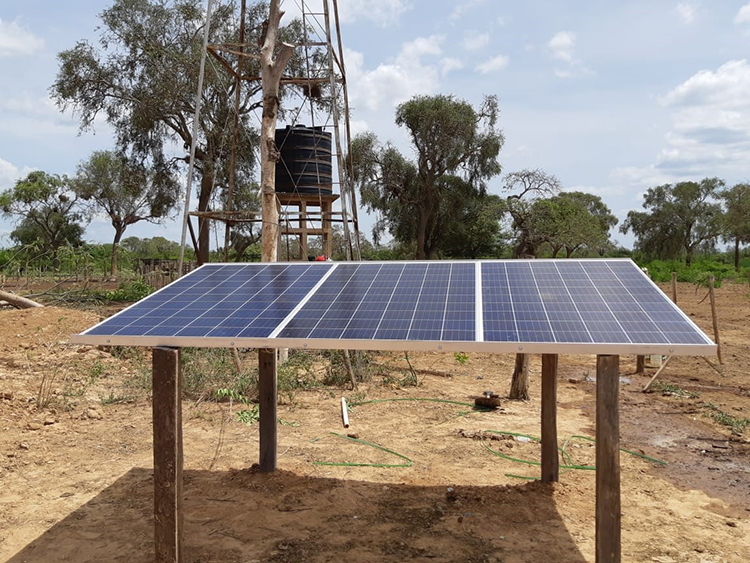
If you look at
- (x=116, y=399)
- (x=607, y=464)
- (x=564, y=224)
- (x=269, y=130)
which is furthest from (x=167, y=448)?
(x=564, y=224)

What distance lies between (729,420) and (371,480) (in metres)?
5.91

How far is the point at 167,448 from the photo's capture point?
15.6 ft

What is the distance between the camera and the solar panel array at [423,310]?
433cm

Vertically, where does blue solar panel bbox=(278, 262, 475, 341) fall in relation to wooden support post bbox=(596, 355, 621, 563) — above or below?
above

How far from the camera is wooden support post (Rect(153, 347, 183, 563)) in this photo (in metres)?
4.74

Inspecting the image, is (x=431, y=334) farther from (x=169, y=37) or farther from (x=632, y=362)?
(x=169, y=37)

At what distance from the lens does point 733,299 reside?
28328 millimetres

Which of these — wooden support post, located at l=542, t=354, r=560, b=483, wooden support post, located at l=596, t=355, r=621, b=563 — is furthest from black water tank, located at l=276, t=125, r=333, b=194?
wooden support post, located at l=596, t=355, r=621, b=563

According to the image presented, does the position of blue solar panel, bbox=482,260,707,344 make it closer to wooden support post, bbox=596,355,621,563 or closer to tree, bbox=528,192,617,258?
wooden support post, bbox=596,355,621,563

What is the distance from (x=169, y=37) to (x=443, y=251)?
73.6ft

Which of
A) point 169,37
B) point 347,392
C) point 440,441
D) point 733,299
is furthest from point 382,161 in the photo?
point 440,441

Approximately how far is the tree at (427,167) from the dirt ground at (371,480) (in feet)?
86.9

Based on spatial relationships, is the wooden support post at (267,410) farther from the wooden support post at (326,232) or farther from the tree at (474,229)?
the tree at (474,229)

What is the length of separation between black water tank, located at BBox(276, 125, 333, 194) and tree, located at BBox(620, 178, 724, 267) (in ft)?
165
